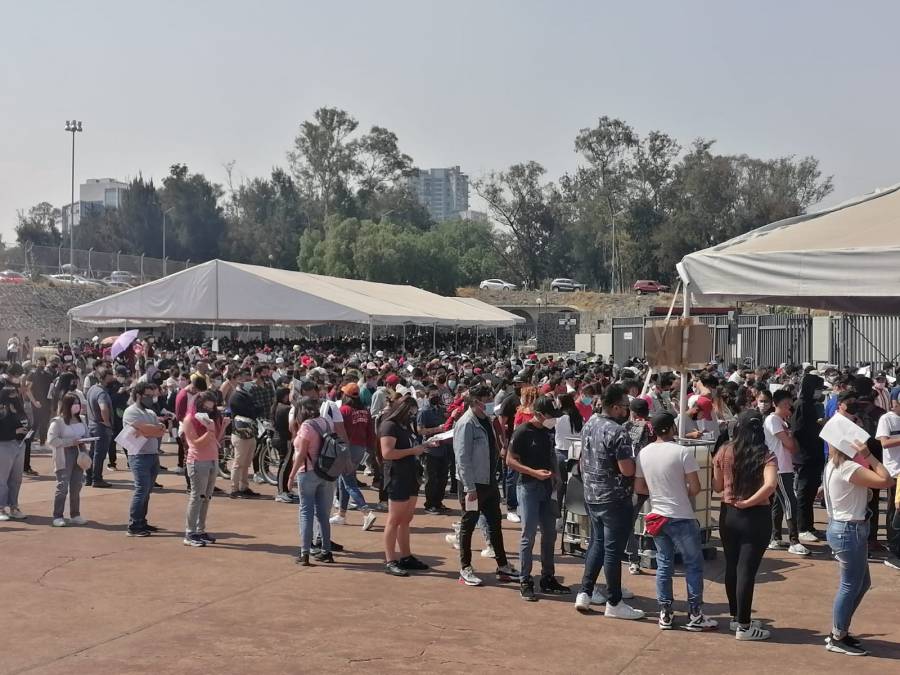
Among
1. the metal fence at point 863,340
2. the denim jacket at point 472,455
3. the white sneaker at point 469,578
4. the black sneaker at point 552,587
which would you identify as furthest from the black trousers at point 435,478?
the metal fence at point 863,340

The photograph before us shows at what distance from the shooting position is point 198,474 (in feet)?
32.1

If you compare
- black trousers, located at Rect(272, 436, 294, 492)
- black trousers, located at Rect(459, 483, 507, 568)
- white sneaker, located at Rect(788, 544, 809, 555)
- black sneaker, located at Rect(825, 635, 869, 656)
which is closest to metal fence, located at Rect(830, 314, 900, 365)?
white sneaker, located at Rect(788, 544, 809, 555)

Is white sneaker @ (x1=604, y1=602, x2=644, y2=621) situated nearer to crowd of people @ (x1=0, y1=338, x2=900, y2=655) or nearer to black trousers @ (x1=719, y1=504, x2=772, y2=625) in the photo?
crowd of people @ (x1=0, y1=338, x2=900, y2=655)

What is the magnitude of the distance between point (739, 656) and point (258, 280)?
21204 millimetres

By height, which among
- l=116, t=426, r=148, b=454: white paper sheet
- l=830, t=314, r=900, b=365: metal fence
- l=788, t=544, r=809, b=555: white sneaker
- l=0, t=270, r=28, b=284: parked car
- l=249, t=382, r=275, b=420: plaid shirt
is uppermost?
l=0, t=270, r=28, b=284: parked car

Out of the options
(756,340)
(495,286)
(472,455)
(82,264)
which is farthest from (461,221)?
(472,455)

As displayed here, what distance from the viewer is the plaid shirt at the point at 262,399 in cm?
1391

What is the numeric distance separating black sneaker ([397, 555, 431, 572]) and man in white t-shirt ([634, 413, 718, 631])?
2529 millimetres

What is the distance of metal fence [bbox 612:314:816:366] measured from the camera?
1031 inches

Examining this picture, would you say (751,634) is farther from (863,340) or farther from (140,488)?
(863,340)

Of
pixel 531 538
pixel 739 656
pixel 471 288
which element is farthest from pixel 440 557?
pixel 471 288

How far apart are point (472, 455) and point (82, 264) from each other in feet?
187

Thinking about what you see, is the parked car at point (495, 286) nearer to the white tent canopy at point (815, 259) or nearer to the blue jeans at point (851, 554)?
the white tent canopy at point (815, 259)

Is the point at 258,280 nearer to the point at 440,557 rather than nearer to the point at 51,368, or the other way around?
the point at 51,368
